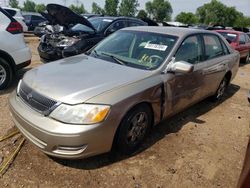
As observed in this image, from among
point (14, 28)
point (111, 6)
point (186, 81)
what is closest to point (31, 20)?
point (14, 28)

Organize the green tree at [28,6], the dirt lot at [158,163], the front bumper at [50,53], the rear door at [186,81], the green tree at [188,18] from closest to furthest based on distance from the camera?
the dirt lot at [158,163] → the rear door at [186,81] → the front bumper at [50,53] → the green tree at [188,18] → the green tree at [28,6]

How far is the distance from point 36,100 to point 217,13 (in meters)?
95.9

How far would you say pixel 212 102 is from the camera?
5.62m

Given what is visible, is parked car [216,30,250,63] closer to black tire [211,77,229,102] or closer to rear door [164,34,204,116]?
black tire [211,77,229,102]

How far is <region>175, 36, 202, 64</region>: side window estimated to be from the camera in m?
3.94

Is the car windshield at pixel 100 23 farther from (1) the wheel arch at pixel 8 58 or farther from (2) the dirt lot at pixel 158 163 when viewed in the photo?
(2) the dirt lot at pixel 158 163

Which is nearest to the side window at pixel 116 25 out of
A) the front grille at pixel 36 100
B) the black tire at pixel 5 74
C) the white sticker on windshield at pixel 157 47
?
the black tire at pixel 5 74

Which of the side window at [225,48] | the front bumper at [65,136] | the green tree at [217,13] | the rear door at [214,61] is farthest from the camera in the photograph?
the green tree at [217,13]

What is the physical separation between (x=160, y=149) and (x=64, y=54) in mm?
3963

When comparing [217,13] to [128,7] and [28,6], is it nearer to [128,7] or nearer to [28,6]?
[128,7]

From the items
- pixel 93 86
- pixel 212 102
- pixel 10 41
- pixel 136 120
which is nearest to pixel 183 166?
pixel 136 120

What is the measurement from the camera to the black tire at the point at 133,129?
122 inches

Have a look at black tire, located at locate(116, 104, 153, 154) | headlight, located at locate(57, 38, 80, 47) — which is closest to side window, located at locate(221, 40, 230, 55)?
black tire, located at locate(116, 104, 153, 154)

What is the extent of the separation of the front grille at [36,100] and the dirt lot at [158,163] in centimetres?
68
